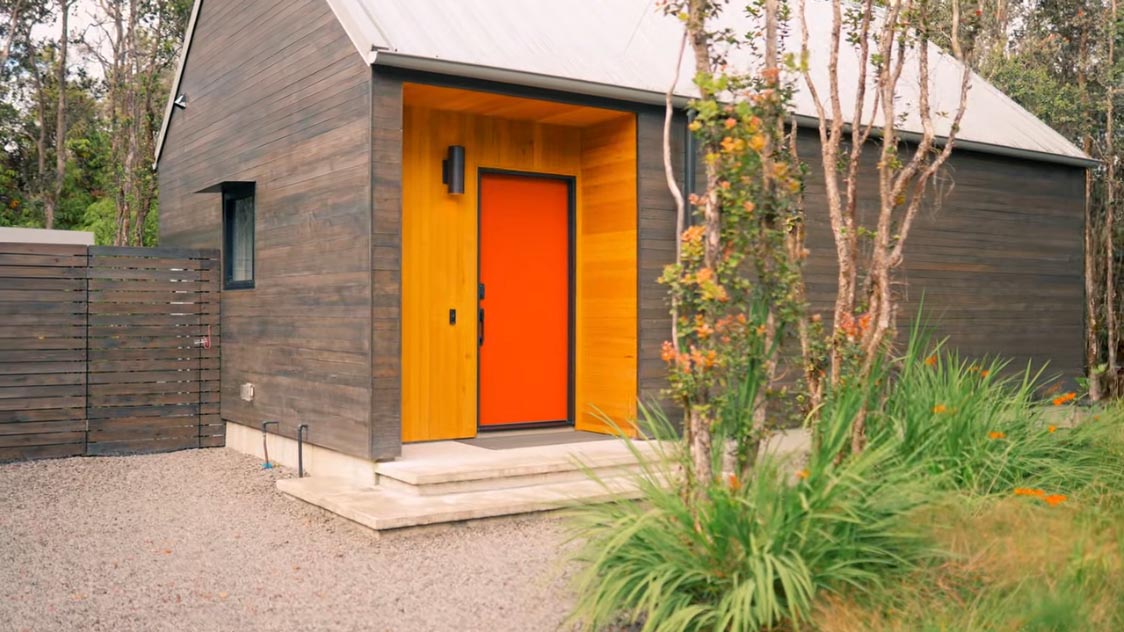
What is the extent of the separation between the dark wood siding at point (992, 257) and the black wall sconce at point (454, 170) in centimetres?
277

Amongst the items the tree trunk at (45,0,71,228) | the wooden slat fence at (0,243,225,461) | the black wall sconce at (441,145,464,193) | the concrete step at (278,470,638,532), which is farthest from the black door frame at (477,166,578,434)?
the tree trunk at (45,0,71,228)

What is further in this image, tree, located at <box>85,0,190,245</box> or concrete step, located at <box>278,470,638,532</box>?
tree, located at <box>85,0,190,245</box>

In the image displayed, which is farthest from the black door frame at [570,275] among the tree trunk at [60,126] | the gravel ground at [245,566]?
the tree trunk at [60,126]

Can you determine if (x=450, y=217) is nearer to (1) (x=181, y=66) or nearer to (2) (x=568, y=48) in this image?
(2) (x=568, y=48)

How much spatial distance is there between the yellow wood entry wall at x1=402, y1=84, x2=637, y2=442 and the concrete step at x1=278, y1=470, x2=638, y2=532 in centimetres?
112

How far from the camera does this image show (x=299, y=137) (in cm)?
722

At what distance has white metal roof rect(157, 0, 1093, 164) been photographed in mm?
6316

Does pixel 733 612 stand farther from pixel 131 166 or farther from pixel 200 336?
pixel 131 166

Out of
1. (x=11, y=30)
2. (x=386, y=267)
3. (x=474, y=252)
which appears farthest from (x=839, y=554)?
(x=11, y=30)

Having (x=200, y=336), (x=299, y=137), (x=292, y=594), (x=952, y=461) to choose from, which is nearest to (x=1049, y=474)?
(x=952, y=461)

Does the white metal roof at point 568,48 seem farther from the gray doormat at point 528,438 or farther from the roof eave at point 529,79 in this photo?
the gray doormat at point 528,438

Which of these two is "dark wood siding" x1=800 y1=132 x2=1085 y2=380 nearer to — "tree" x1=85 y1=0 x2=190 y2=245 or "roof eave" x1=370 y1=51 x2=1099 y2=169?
"roof eave" x1=370 y1=51 x2=1099 y2=169

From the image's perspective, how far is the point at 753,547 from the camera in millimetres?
3248

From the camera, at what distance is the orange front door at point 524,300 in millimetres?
7652
